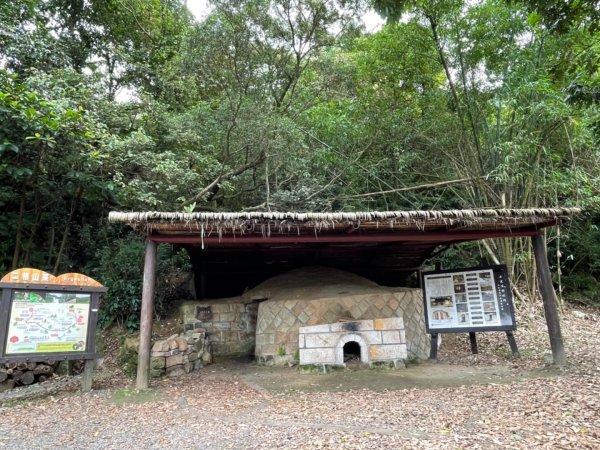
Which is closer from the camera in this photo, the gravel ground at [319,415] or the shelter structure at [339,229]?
the gravel ground at [319,415]

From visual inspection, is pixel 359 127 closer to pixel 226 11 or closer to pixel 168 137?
pixel 226 11

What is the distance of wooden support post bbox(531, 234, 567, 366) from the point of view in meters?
5.64

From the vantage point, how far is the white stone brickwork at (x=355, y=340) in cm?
613

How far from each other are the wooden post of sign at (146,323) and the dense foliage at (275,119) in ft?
7.49

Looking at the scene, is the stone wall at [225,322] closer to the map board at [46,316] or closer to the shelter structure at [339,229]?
the shelter structure at [339,229]

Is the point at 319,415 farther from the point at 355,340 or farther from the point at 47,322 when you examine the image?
the point at 47,322

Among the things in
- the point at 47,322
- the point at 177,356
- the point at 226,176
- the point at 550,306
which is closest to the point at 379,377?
the point at 550,306

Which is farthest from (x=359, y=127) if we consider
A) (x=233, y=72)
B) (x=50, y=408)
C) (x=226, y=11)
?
Answer: (x=50, y=408)

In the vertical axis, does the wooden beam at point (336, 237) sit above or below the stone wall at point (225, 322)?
above

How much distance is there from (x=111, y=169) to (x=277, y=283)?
Result: 424 cm

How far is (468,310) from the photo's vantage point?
6.39 meters

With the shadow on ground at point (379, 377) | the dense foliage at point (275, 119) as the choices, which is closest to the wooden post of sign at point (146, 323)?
the shadow on ground at point (379, 377)

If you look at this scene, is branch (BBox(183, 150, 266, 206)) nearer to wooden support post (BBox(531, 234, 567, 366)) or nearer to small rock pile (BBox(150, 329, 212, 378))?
small rock pile (BBox(150, 329, 212, 378))

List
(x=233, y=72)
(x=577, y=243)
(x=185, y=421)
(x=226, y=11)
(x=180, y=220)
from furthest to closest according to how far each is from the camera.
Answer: (x=577, y=243) < (x=233, y=72) < (x=226, y=11) < (x=180, y=220) < (x=185, y=421)
